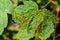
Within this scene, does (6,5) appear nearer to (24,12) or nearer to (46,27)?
(24,12)

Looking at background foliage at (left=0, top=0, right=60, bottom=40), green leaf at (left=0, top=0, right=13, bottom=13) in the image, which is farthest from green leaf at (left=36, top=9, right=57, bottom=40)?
green leaf at (left=0, top=0, right=13, bottom=13)

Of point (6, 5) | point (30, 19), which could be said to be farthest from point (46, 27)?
point (6, 5)

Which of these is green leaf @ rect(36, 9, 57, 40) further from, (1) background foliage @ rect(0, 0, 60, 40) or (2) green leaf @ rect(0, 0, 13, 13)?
(2) green leaf @ rect(0, 0, 13, 13)

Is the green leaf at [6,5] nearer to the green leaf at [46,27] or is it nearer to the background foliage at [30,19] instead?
the background foliage at [30,19]

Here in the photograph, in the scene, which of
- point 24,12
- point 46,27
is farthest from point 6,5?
point 46,27

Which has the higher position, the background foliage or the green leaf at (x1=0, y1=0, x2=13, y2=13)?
the green leaf at (x1=0, y1=0, x2=13, y2=13)

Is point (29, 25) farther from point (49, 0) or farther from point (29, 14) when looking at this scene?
point (49, 0)

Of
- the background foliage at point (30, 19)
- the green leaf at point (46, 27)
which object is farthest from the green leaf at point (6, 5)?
the green leaf at point (46, 27)

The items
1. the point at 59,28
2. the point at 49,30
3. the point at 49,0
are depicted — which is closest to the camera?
the point at 49,30

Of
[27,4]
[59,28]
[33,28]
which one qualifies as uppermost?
[27,4]

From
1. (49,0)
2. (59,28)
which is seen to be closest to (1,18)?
(49,0)

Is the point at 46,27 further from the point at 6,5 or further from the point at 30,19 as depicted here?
the point at 6,5
